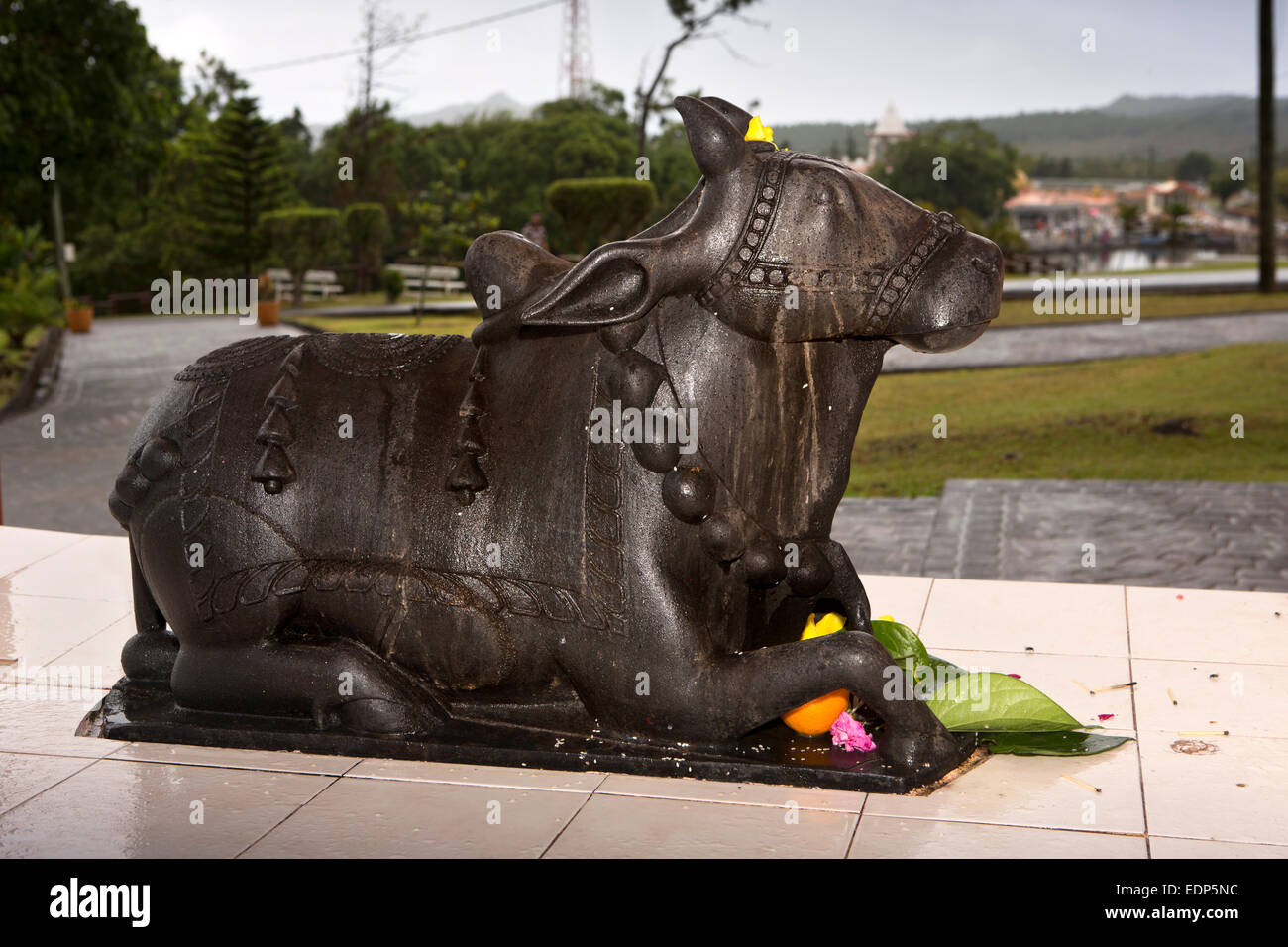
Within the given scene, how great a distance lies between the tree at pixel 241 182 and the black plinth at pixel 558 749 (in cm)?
2807

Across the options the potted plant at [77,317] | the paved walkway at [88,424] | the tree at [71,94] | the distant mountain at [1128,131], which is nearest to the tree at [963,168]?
the distant mountain at [1128,131]

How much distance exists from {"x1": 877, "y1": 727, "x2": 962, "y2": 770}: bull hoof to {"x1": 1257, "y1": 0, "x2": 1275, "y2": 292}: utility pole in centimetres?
1685

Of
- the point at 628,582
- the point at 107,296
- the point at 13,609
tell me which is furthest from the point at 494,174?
the point at 628,582

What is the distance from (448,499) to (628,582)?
44 centimetres

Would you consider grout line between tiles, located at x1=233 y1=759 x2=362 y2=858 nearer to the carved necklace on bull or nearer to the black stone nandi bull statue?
the black stone nandi bull statue

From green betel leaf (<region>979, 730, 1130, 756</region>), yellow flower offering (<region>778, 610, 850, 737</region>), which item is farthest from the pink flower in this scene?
green betel leaf (<region>979, 730, 1130, 756</region>)

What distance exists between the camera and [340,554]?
2.97m

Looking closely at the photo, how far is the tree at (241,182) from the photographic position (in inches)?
1148

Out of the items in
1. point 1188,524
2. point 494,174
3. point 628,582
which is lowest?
point 1188,524

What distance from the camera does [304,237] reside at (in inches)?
1105

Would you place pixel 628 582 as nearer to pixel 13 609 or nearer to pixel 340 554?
pixel 340 554

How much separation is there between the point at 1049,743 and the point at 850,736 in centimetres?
47

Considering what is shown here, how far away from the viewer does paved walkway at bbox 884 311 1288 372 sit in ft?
50.5

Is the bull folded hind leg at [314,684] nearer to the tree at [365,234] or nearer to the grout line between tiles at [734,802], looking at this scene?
the grout line between tiles at [734,802]
